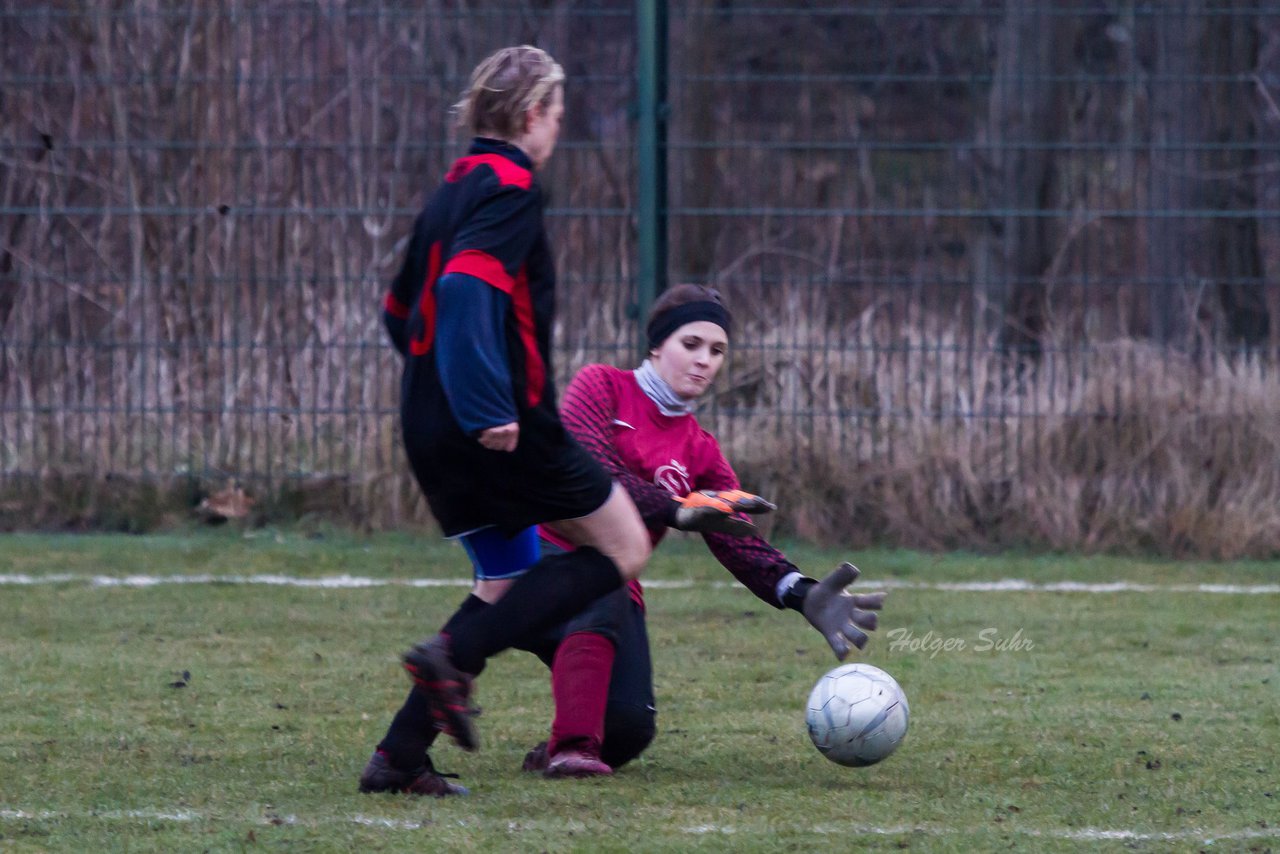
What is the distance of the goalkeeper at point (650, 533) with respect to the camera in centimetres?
369

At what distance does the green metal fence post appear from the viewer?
25.1 ft

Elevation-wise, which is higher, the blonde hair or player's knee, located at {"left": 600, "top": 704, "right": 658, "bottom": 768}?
the blonde hair

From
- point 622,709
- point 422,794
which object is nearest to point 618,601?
point 622,709

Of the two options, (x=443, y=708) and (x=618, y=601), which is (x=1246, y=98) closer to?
(x=618, y=601)

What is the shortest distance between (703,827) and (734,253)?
4929 millimetres

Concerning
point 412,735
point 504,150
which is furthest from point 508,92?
point 412,735

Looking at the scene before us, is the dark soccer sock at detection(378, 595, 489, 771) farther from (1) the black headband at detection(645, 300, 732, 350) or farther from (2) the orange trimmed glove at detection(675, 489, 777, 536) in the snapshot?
(1) the black headband at detection(645, 300, 732, 350)

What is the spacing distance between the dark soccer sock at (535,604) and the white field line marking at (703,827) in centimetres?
35

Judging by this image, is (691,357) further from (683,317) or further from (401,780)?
(401,780)

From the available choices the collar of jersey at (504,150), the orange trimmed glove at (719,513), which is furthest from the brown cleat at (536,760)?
the collar of jersey at (504,150)

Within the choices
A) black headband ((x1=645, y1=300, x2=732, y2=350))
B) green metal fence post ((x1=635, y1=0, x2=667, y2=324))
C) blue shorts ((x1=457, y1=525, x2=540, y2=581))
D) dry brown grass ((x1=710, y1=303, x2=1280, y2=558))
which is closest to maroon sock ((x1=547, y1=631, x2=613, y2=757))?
blue shorts ((x1=457, y1=525, x2=540, y2=581))

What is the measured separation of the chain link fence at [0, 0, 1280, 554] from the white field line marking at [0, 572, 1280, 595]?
2.77ft

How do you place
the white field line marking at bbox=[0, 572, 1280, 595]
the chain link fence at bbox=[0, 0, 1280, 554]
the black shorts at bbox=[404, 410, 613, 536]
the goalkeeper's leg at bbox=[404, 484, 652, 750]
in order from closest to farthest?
the goalkeeper's leg at bbox=[404, 484, 652, 750] < the black shorts at bbox=[404, 410, 613, 536] < the white field line marking at bbox=[0, 572, 1280, 595] < the chain link fence at bbox=[0, 0, 1280, 554]

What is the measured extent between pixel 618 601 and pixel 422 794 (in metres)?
0.61
